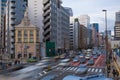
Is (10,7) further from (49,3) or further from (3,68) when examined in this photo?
(3,68)

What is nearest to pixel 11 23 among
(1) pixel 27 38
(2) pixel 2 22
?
(1) pixel 27 38

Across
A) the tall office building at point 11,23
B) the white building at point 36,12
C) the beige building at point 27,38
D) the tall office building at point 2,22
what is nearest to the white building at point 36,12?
the white building at point 36,12

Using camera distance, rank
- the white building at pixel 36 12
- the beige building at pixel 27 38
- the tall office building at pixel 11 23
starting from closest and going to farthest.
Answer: the beige building at pixel 27 38 < the tall office building at pixel 11 23 < the white building at pixel 36 12

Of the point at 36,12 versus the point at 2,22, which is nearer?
the point at 36,12

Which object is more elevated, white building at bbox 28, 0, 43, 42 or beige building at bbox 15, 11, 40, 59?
white building at bbox 28, 0, 43, 42

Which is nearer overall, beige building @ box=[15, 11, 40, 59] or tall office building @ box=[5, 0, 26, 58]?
beige building @ box=[15, 11, 40, 59]

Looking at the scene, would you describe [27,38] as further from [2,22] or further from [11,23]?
[2,22]

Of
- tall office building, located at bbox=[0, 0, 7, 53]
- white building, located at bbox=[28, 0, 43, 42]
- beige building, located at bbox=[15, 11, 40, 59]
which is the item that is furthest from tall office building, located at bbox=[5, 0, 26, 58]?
tall office building, located at bbox=[0, 0, 7, 53]

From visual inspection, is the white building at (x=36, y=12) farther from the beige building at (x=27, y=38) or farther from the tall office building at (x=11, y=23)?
the beige building at (x=27, y=38)

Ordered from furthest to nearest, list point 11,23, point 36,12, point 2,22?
point 2,22, point 36,12, point 11,23

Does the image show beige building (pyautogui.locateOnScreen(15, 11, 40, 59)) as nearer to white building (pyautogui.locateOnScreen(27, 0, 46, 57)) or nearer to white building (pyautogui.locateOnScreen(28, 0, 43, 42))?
white building (pyautogui.locateOnScreen(27, 0, 46, 57))

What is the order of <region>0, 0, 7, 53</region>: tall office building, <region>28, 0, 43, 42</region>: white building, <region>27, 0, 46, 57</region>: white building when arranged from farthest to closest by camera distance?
<region>0, 0, 7, 53</region>: tall office building, <region>28, 0, 43, 42</region>: white building, <region>27, 0, 46, 57</region>: white building

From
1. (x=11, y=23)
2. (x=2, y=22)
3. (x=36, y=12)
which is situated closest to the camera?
(x=11, y=23)

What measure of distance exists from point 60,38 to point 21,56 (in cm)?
4751
